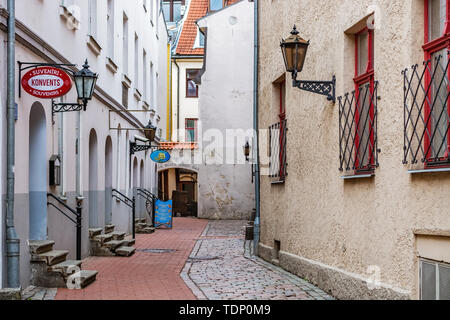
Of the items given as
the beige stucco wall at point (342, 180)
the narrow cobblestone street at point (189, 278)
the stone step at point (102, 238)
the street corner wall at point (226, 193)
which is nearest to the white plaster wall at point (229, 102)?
the street corner wall at point (226, 193)

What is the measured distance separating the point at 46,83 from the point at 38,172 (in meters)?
2.12

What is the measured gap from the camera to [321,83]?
29.7 feet

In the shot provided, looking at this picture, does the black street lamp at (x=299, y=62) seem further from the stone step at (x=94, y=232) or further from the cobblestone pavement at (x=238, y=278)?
the stone step at (x=94, y=232)

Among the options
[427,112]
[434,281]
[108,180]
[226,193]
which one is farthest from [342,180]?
[226,193]

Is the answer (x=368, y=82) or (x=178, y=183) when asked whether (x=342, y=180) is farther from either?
(x=178, y=183)

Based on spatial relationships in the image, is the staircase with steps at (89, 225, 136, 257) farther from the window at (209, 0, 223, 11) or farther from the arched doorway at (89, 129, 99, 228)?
the window at (209, 0, 223, 11)

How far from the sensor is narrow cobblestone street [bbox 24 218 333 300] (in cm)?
883

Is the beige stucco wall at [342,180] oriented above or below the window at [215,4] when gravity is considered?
below

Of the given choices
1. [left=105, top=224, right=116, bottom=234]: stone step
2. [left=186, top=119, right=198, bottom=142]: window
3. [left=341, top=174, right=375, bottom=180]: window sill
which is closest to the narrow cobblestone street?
[left=105, top=224, right=116, bottom=234]: stone step

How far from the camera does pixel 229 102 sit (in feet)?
101

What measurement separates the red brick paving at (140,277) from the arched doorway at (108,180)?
1164 mm

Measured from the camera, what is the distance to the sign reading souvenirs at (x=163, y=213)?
2384 centimetres

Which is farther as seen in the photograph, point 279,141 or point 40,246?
point 279,141

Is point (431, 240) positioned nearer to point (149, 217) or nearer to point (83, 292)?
point (83, 292)
